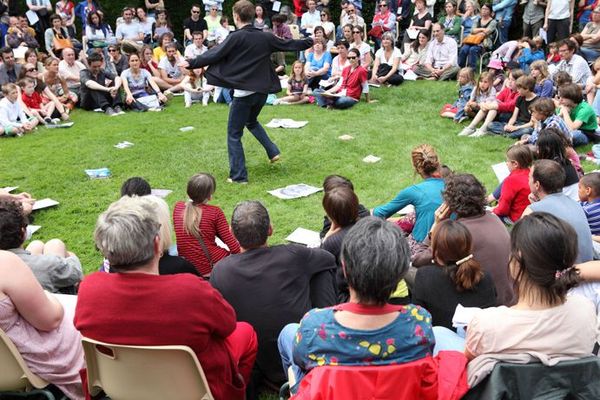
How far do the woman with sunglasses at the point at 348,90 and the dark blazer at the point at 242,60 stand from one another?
3.74 m

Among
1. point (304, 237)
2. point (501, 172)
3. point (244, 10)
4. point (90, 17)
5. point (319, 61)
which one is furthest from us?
point (90, 17)

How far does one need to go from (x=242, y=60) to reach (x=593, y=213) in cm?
405

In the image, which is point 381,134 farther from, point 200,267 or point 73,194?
point 200,267

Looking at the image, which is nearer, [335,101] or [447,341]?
[447,341]

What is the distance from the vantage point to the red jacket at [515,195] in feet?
17.0

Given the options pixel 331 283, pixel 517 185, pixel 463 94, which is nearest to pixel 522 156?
pixel 517 185

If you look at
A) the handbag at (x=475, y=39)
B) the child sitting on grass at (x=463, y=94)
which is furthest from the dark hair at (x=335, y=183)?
the handbag at (x=475, y=39)

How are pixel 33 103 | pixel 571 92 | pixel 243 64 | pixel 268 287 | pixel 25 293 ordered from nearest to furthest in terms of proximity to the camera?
pixel 25 293, pixel 268 287, pixel 243 64, pixel 571 92, pixel 33 103

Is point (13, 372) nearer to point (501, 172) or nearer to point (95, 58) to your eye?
point (501, 172)

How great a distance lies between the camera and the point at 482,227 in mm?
3807

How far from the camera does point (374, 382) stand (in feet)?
7.25

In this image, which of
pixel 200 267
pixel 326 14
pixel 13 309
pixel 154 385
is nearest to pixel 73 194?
pixel 200 267

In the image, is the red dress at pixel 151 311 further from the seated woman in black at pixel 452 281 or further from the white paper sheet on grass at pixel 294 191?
the white paper sheet on grass at pixel 294 191

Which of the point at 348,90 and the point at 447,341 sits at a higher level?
the point at 447,341
